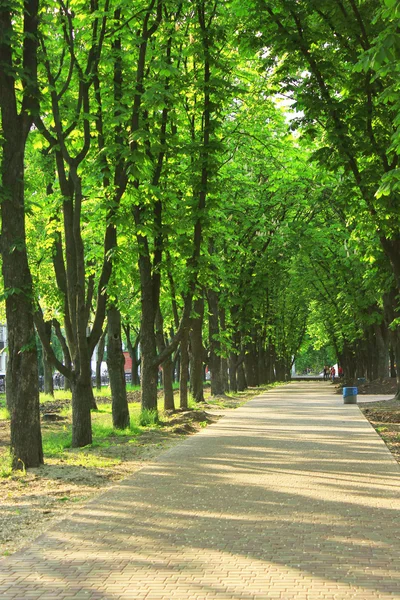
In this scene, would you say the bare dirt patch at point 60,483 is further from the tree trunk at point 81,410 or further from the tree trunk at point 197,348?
the tree trunk at point 197,348

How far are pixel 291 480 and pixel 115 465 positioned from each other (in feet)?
10.3

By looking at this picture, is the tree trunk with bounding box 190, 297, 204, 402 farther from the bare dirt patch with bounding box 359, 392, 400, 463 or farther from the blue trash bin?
the blue trash bin

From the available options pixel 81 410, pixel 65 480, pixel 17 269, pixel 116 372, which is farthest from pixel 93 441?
pixel 17 269

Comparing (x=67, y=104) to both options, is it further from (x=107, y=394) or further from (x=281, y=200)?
(x=107, y=394)

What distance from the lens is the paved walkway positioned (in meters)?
5.95

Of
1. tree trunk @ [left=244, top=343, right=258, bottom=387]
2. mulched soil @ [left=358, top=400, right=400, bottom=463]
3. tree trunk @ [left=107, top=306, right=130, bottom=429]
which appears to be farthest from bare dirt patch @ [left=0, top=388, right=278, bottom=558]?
tree trunk @ [left=244, top=343, right=258, bottom=387]

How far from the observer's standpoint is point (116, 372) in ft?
63.0

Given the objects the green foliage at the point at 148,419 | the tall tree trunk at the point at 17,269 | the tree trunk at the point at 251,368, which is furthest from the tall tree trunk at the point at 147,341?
the tree trunk at the point at 251,368

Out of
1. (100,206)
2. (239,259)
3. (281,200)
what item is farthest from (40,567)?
(239,259)

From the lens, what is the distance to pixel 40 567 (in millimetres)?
6539

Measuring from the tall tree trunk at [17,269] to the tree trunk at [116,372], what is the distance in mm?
6408

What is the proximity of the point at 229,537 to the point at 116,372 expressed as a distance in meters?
11.7

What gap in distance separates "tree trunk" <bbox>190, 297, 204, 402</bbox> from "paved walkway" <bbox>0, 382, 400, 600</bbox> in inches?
552

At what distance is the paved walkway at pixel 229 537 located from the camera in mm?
5945
